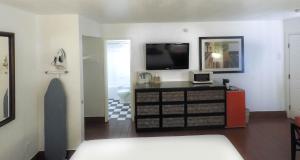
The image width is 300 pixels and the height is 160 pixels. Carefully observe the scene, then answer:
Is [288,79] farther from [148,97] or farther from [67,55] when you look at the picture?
[67,55]

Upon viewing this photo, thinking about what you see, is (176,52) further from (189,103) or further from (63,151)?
(63,151)

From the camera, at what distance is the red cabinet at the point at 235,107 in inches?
200

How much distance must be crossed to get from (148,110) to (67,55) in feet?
6.14

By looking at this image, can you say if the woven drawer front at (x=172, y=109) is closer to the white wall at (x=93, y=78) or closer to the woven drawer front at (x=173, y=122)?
the woven drawer front at (x=173, y=122)

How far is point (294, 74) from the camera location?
559 centimetres

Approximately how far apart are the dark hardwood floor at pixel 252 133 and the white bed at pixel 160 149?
1.44 m

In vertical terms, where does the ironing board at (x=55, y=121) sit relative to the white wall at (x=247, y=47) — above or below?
below

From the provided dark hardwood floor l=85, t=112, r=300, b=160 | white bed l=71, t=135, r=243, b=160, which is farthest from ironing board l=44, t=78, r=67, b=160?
white bed l=71, t=135, r=243, b=160

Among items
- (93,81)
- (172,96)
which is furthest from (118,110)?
(172,96)

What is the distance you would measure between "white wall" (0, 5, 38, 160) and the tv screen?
240 cm

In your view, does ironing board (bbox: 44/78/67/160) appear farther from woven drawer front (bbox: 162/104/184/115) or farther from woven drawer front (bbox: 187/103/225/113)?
woven drawer front (bbox: 187/103/225/113)

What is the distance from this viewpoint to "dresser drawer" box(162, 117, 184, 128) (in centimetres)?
498

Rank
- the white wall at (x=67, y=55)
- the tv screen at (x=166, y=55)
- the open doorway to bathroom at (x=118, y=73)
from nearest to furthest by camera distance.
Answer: the white wall at (x=67, y=55) < the tv screen at (x=166, y=55) < the open doorway to bathroom at (x=118, y=73)

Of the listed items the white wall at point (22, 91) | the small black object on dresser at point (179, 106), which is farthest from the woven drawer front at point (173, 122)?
the white wall at point (22, 91)
